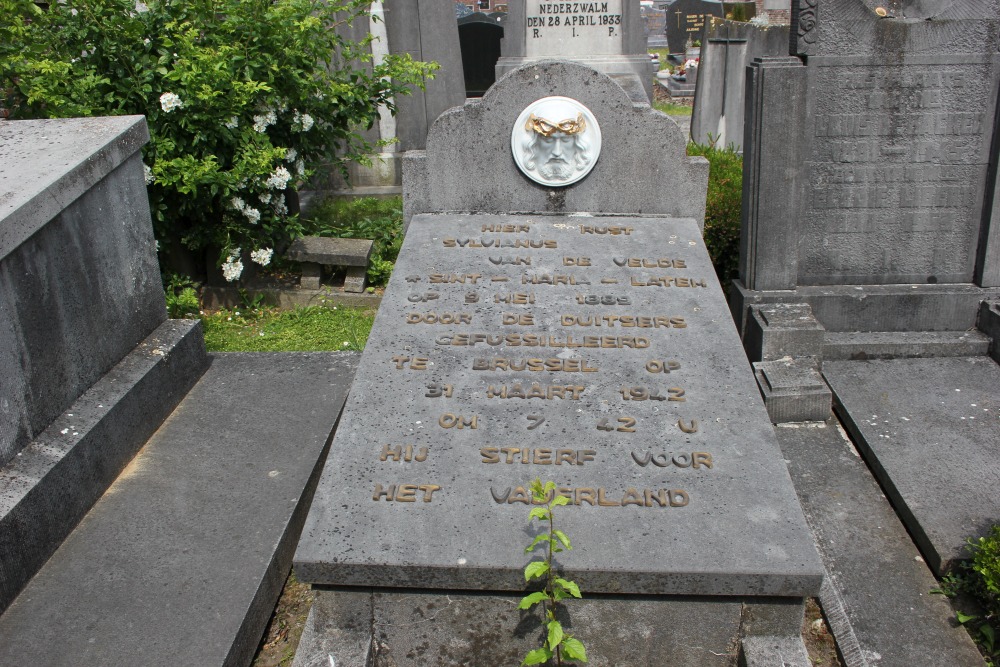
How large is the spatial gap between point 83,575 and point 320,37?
3.89 m

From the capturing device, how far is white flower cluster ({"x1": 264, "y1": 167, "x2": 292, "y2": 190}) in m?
5.31

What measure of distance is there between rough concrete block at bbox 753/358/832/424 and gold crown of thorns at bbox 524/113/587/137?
1545 mm

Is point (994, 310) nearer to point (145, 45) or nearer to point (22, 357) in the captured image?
point (22, 357)

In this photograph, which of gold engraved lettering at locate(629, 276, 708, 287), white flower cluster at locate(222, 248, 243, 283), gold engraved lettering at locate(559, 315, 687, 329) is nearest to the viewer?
gold engraved lettering at locate(559, 315, 687, 329)

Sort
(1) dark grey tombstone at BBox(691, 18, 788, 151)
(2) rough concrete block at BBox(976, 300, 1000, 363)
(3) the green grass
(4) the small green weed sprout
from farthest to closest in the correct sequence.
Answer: (1) dark grey tombstone at BBox(691, 18, 788, 151), (3) the green grass, (2) rough concrete block at BBox(976, 300, 1000, 363), (4) the small green weed sprout

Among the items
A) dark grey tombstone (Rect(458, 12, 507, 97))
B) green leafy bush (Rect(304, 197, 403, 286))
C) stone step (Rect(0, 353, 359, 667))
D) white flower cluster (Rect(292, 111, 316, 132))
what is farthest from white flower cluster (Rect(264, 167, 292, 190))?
dark grey tombstone (Rect(458, 12, 507, 97))

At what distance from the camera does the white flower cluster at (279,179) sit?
17.4ft

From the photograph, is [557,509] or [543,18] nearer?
[557,509]

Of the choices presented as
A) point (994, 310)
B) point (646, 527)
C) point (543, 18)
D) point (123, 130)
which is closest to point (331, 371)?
point (123, 130)

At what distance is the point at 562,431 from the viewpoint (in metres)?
2.59

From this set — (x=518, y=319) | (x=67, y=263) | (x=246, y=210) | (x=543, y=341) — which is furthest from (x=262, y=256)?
(x=543, y=341)

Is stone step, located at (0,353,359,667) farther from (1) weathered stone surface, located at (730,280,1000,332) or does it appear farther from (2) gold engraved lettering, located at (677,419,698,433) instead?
(1) weathered stone surface, located at (730,280,1000,332)

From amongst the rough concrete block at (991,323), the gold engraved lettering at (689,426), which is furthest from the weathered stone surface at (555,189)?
the rough concrete block at (991,323)

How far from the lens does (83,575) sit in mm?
2754
